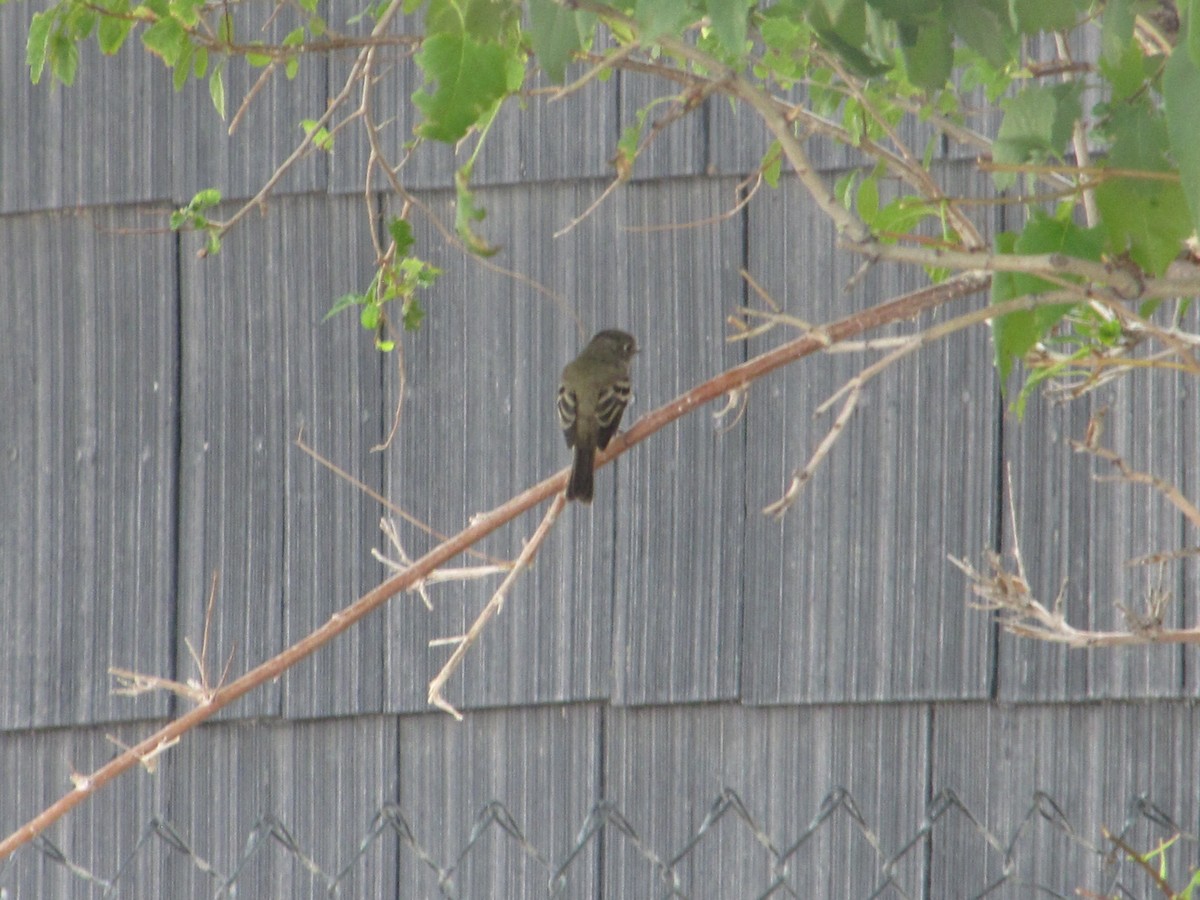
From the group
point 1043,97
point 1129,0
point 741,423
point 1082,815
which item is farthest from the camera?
point 741,423

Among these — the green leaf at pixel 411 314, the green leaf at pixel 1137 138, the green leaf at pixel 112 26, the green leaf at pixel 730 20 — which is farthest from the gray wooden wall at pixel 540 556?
the green leaf at pixel 730 20

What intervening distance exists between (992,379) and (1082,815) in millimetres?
1037

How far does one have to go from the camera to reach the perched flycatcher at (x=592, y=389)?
394 cm

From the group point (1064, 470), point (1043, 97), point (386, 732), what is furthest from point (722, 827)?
point (1043, 97)

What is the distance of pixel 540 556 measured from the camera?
4.09 meters

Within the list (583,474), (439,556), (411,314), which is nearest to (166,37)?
(411,314)

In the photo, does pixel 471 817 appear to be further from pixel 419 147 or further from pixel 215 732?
pixel 419 147

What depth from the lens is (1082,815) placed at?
3.77 metres

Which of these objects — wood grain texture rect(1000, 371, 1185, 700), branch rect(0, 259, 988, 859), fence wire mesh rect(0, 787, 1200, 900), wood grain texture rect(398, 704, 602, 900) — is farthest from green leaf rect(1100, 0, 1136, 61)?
wood grain texture rect(398, 704, 602, 900)

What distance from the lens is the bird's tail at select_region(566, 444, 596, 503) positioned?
3.56m

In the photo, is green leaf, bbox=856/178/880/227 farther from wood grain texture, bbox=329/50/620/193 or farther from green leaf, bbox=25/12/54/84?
green leaf, bbox=25/12/54/84

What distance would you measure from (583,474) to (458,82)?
184cm

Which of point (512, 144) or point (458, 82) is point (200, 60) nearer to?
point (512, 144)

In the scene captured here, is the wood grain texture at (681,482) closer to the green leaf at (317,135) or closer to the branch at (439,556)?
the green leaf at (317,135)
